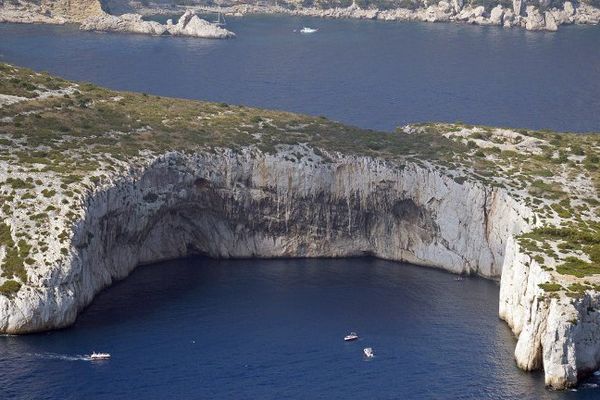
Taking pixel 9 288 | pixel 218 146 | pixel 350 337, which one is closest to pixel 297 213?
pixel 218 146

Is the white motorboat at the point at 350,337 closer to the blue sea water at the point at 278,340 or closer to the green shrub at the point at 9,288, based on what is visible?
the blue sea water at the point at 278,340

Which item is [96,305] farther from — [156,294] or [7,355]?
[7,355]

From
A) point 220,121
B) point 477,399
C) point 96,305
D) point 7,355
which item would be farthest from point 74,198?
point 477,399

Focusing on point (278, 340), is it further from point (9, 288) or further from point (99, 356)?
point (9, 288)

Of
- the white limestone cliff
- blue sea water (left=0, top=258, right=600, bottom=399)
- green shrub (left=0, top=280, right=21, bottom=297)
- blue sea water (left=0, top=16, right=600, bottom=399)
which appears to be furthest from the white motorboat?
green shrub (left=0, top=280, right=21, bottom=297)

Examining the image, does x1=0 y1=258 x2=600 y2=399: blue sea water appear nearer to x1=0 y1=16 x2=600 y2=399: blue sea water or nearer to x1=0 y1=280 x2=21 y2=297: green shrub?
x1=0 y1=16 x2=600 y2=399: blue sea water

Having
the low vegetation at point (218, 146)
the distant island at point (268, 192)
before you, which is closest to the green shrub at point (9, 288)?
the low vegetation at point (218, 146)
